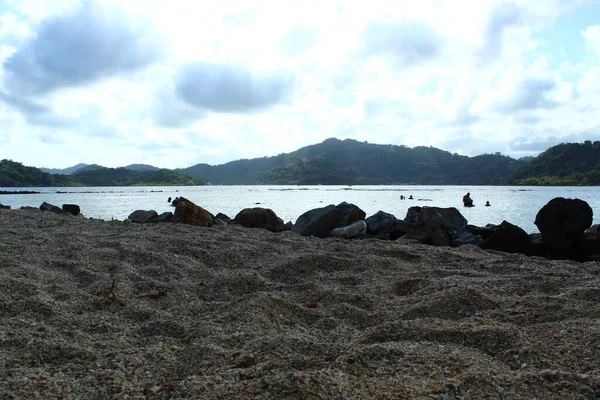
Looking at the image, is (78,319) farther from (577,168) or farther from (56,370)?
(577,168)

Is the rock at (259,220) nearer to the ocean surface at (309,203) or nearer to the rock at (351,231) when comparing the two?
the rock at (351,231)

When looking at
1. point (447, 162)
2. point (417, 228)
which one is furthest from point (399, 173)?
point (417, 228)

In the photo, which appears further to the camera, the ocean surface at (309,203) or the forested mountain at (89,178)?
the forested mountain at (89,178)

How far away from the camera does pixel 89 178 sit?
15612 centimetres

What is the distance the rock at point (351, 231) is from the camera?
11750 mm

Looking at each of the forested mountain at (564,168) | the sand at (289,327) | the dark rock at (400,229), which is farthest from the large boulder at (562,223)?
the forested mountain at (564,168)

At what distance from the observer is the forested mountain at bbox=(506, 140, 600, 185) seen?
119137mm

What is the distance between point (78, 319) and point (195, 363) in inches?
58.6

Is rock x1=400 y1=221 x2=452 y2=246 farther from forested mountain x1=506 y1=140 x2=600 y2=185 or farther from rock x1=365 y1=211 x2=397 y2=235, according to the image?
forested mountain x1=506 y1=140 x2=600 y2=185

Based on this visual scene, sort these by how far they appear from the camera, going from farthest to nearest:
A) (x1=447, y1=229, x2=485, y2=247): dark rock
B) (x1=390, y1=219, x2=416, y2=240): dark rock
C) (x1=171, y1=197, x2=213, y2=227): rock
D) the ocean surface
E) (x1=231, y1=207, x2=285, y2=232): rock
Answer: the ocean surface < (x1=231, y1=207, x2=285, y2=232): rock < (x1=171, y1=197, x2=213, y2=227): rock < (x1=390, y1=219, x2=416, y2=240): dark rock < (x1=447, y1=229, x2=485, y2=247): dark rock

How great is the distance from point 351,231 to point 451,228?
2.57 meters

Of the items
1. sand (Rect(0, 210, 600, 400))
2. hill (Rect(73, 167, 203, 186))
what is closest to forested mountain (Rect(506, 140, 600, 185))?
hill (Rect(73, 167, 203, 186))

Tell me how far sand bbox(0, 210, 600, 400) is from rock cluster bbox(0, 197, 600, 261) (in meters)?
3.26

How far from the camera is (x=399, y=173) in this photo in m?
→ 170
